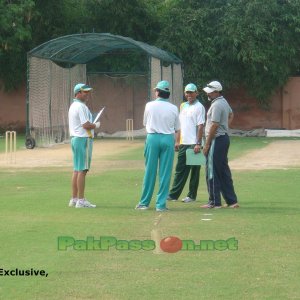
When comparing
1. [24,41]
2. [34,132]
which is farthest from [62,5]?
[34,132]

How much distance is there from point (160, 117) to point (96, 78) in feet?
77.9

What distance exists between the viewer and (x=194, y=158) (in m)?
13.1

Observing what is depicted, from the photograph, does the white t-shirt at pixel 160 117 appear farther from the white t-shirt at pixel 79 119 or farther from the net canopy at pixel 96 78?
the net canopy at pixel 96 78

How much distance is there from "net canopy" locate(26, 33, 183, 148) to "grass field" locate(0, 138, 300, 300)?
42.3 feet

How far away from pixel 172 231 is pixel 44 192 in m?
4.85

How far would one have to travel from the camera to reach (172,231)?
34.3 ft

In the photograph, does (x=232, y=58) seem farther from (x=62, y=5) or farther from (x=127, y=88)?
(x=62, y=5)

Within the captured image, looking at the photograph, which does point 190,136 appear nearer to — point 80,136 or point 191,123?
point 191,123

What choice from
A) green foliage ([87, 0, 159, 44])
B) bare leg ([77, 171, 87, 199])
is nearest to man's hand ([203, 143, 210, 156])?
bare leg ([77, 171, 87, 199])

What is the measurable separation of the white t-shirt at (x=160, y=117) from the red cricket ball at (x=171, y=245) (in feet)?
9.10

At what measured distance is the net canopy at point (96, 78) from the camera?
93.5 ft

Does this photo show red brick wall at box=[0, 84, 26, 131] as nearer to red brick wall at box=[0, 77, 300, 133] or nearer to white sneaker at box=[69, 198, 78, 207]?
red brick wall at box=[0, 77, 300, 133]

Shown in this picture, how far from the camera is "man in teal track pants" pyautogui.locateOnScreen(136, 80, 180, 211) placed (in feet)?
40.3

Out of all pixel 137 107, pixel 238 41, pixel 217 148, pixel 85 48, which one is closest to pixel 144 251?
pixel 217 148
